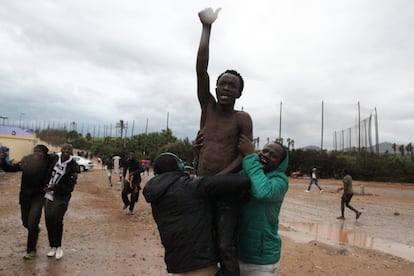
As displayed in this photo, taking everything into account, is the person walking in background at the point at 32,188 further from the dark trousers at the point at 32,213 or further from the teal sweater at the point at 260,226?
the teal sweater at the point at 260,226

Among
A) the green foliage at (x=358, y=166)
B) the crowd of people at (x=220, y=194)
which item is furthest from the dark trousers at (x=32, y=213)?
the green foliage at (x=358, y=166)

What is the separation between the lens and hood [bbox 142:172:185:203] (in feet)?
7.85

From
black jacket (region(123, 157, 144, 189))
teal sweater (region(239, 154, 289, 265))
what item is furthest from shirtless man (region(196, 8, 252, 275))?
black jacket (region(123, 157, 144, 189))

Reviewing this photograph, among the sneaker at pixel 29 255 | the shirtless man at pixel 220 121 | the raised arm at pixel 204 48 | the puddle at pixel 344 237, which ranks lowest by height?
the puddle at pixel 344 237

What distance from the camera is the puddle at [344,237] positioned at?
340 inches

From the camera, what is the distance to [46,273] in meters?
5.25

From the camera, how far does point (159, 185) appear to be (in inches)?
95.1

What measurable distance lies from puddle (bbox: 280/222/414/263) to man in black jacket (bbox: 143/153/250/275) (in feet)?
23.0

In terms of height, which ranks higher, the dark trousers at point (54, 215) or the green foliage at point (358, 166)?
the green foliage at point (358, 166)

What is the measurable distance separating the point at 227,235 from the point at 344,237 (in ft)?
28.2

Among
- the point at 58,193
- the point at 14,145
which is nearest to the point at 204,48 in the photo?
the point at 58,193

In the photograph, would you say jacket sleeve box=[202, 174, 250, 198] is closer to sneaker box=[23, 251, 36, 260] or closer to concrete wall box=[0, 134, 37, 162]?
sneaker box=[23, 251, 36, 260]

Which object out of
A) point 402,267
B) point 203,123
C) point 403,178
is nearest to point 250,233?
point 203,123

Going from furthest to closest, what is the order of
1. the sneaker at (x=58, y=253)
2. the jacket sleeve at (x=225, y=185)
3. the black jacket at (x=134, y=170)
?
the black jacket at (x=134, y=170) → the sneaker at (x=58, y=253) → the jacket sleeve at (x=225, y=185)
